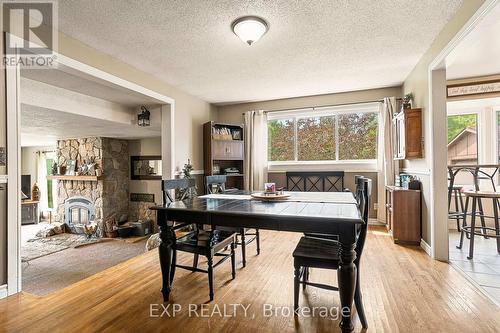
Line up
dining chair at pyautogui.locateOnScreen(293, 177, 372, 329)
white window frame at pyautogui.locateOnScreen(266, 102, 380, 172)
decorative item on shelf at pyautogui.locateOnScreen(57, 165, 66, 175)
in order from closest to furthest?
dining chair at pyautogui.locateOnScreen(293, 177, 372, 329) → white window frame at pyautogui.locateOnScreen(266, 102, 380, 172) → decorative item on shelf at pyautogui.locateOnScreen(57, 165, 66, 175)

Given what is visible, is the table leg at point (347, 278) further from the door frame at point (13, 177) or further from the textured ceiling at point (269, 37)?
the door frame at point (13, 177)

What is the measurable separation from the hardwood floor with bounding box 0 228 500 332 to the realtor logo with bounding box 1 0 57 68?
6.58 ft

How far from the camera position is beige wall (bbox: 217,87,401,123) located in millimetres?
4336

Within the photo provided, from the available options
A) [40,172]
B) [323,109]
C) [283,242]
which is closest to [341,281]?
[283,242]

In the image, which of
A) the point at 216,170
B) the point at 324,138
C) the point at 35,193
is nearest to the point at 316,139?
the point at 324,138

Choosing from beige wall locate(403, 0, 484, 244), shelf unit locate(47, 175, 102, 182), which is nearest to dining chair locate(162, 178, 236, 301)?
beige wall locate(403, 0, 484, 244)

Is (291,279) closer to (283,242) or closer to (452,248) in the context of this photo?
(283,242)

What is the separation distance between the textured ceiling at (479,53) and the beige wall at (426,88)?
14cm

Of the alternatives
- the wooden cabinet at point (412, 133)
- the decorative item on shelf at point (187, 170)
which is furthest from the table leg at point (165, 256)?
the wooden cabinet at point (412, 133)

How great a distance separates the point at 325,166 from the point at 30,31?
172 inches

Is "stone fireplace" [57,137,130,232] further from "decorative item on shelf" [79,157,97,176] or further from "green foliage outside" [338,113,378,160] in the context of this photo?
"green foliage outside" [338,113,378,160]

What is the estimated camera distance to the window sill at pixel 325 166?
4.45 m

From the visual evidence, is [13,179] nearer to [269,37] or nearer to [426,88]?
[269,37]

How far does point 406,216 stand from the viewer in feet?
10.6
